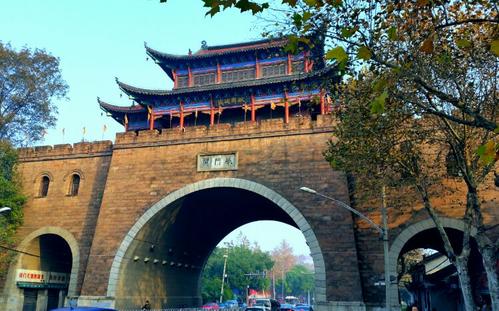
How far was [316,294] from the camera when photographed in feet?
48.1

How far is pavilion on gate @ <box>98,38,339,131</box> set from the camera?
22.1 metres

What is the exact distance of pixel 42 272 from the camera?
19.9m

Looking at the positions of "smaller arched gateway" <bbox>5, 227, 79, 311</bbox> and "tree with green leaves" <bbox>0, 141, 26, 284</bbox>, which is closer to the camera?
"tree with green leaves" <bbox>0, 141, 26, 284</bbox>

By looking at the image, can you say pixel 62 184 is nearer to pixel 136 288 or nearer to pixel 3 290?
pixel 3 290

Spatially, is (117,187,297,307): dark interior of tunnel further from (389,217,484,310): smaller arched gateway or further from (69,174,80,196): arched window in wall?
(389,217,484,310): smaller arched gateway

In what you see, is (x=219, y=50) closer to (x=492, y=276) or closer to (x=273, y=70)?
(x=273, y=70)

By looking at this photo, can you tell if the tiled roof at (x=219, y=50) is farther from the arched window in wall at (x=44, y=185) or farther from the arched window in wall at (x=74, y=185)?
the arched window in wall at (x=44, y=185)

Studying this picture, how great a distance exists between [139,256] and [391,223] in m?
10.3

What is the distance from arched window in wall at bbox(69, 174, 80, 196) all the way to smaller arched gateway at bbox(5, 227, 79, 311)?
6.18ft

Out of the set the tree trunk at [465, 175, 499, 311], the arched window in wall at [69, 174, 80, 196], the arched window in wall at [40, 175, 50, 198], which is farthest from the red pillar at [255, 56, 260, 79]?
the tree trunk at [465, 175, 499, 311]

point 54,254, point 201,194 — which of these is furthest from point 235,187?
point 54,254

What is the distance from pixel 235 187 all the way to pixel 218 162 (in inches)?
55.3

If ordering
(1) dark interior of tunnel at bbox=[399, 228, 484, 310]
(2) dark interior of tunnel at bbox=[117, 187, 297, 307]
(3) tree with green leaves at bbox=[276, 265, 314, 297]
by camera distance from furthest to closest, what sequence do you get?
(3) tree with green leaves at bbox=[276, 265, 314, 297] < (2) dark interior of tunnel at bbox=[117, 187, 297, 307] < (1) dark interior of tunnel at bbox=[399, 228, 484, 310]

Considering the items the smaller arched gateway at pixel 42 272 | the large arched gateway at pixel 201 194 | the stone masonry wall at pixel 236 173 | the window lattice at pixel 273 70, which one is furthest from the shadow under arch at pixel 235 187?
the window lattice at pixel 273 70
